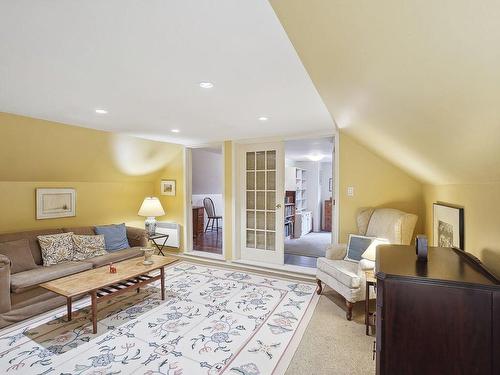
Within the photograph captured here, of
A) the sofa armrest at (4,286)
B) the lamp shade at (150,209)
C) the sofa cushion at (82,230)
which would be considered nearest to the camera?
the sofa armrest at (4,286)

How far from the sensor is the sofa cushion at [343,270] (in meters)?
2.53

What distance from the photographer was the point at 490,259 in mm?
1314

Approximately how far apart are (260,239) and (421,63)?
3.81 meters

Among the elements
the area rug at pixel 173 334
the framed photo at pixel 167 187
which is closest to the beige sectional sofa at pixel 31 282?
the area rug at pixel 173 334

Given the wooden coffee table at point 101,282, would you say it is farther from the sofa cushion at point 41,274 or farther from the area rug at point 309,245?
the area rug at point 309,245

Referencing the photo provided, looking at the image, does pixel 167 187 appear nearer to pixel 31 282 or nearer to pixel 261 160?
pixel 261 160

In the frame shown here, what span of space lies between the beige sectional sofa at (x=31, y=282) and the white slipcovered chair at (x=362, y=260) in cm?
288

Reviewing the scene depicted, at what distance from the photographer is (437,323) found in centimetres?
101

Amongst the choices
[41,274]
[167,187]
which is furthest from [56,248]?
[167,187]

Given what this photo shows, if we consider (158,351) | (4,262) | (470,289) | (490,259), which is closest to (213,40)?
(470,289)

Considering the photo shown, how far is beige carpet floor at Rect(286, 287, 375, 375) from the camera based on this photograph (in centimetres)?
191

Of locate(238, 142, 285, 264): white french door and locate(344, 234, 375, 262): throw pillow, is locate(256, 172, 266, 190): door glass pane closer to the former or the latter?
locate(238, 142, 285, 264): white french door

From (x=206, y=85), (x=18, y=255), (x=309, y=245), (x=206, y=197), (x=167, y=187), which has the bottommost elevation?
(x=309, y=245)

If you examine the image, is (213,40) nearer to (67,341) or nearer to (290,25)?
(290,25)
